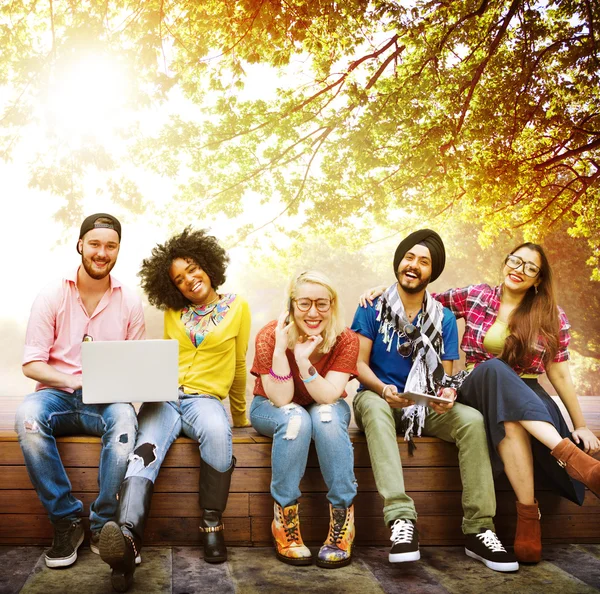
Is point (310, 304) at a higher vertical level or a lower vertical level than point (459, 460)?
higher

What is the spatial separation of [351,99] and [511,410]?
4.26 metres

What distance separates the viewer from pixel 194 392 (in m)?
2.38

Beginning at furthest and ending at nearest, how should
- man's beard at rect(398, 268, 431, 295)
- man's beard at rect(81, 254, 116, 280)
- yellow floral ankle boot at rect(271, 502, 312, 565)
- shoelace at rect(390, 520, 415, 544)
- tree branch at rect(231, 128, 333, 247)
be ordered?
1. tree branch at rect(231, 128, 333, 247)
2. man's beard at rect(398, 268, 431, 295)
3. man's beard at rect(81, 254, 116, 280)
4. yellow floral ankle boot at rect(271, 502, 312, 565)
5. shoelace at rect(390, 520, 415, 544)

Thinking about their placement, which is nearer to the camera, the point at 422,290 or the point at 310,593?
the point at 310,593

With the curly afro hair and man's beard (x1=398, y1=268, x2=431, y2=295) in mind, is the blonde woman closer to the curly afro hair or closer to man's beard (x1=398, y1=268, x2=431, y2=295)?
man's beard (x1=398, y1=268, x2=431, y2=295)

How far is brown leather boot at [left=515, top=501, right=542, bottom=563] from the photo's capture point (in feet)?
7.20

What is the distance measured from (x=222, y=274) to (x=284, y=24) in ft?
11.7

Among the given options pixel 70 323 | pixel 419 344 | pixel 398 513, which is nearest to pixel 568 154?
pixel 419 344

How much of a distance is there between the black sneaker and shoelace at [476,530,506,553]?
1.37 meters

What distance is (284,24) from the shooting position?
18.0 ft

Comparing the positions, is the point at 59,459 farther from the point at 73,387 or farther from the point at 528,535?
the point at 528,535

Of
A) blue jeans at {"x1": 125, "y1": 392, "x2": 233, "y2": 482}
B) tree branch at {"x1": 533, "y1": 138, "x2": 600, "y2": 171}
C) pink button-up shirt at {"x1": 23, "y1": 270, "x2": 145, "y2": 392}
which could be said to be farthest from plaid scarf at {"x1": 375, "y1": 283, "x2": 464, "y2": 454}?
tree branch at {"x1": 533, "y1": 138, "x2": 600, "y2": 171}

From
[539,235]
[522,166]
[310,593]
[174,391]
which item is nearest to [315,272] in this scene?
[174,391]

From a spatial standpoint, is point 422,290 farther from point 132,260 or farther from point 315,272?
point 132,260
